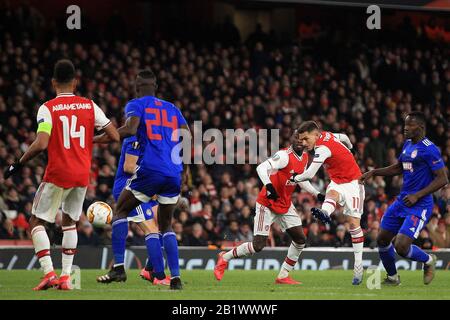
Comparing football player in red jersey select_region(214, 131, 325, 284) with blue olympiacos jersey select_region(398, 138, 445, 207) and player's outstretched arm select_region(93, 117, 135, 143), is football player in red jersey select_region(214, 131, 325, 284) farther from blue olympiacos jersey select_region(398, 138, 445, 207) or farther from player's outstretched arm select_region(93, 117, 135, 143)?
player's outstretched arm select_region(93, 117, 135, 143)

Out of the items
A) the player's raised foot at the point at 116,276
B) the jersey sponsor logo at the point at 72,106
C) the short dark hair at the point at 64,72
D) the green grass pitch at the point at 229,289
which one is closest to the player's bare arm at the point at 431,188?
the green grass pitch at the point at 229,289

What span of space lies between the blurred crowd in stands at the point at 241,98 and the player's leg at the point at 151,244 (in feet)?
15.0

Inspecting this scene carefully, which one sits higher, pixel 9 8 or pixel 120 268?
pixel 9 8

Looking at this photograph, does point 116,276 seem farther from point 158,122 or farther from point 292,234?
point 292,234

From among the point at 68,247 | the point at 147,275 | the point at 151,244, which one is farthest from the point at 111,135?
the point at 147,275

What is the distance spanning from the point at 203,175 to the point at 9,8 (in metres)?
6.67

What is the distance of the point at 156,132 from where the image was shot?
11008mm

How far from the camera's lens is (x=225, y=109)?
78.2 feet

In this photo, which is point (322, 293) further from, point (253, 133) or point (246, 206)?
point (253, 133)

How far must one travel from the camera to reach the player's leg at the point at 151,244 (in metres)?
11.5

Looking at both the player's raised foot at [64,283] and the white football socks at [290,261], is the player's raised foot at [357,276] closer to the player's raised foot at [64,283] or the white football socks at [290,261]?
the white football socks at [290,261]

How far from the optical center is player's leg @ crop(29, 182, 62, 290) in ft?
34.9

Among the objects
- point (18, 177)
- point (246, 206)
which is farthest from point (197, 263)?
point (18, 177)

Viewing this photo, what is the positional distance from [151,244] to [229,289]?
1.13 meters
